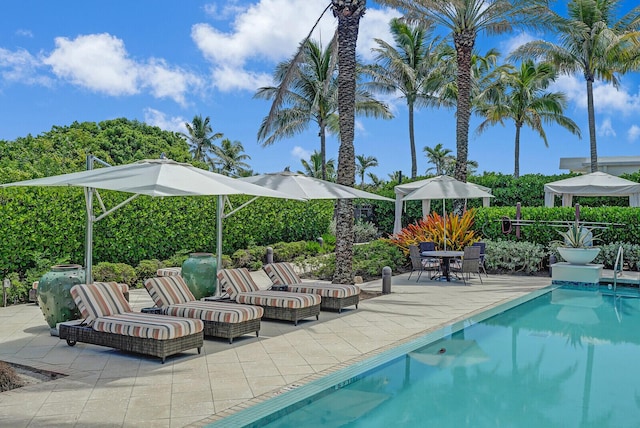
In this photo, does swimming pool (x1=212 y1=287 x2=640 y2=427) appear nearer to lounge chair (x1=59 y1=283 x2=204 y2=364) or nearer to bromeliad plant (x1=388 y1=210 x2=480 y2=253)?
lounge chair (x1=59 y1=283 x2=204 y2=364)

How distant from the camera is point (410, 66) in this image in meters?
35.8

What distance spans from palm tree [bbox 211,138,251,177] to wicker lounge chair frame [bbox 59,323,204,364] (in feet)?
175

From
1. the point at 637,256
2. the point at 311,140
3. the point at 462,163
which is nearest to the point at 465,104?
the point at 462,163

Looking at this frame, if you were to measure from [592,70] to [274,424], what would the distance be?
2719 centimetres

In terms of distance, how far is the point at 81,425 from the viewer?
472 cm

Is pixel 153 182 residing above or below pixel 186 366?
above

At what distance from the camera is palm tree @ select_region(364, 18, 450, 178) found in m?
34.9

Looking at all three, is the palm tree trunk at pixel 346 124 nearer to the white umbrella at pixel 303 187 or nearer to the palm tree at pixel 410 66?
the white umbrella at pixel 303 187

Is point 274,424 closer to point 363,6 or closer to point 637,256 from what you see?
point 363,6

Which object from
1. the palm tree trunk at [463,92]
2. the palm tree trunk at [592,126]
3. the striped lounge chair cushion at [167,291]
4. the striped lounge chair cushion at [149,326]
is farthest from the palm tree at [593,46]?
the striped lounge chair cushion at [149,326]

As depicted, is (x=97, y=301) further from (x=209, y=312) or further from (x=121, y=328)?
(x=209, y=312)

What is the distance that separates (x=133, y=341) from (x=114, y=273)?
628 centimetres

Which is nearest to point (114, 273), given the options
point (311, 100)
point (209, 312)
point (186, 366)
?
point (209, 312)

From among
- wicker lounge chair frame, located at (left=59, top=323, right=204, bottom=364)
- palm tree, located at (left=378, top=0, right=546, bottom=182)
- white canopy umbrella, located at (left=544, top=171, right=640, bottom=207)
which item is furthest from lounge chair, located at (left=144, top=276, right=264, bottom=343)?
white canopy umbrella, located at (left=544, top=171, right=640, bottom=207)
